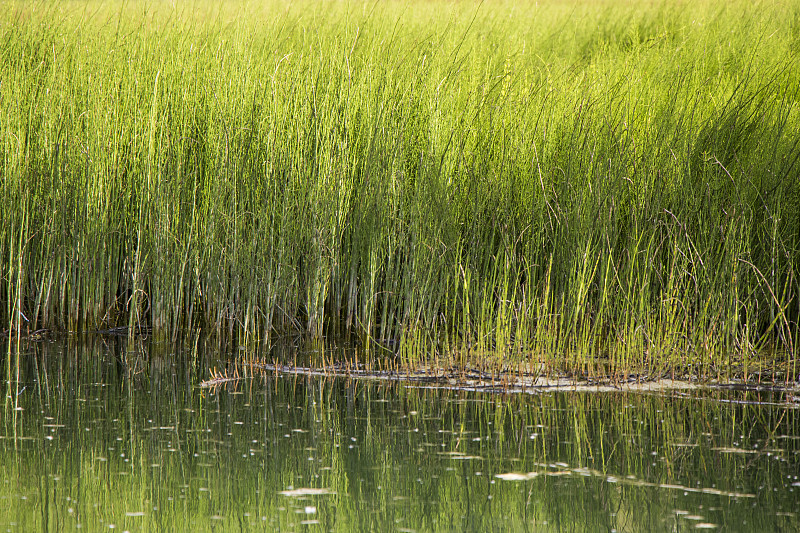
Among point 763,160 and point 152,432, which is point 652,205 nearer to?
point 763,160

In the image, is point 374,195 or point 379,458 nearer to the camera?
point 379,458

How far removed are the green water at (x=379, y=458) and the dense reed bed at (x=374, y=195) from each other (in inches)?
27.6

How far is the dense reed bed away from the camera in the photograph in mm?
5043

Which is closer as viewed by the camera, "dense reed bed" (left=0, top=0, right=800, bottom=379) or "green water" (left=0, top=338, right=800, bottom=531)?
"green water" (left=0, top=338, right=800, bottom=531)

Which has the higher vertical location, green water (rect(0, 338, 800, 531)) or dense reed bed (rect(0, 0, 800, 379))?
dense reed bed (rect(0, 0, 800, 379))

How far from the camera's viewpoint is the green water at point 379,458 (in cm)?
281

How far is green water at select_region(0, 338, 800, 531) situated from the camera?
2.81 m

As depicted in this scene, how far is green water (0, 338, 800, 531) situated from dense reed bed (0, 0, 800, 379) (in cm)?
70

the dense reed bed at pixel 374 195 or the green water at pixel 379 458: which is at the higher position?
the dense reed bed at pixel 374 195

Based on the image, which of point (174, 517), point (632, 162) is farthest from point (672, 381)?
point (174, 517)

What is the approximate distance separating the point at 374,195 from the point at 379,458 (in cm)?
249

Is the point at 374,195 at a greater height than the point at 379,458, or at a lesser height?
greater

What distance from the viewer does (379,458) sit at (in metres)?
3.38

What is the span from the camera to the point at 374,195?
5582 mm
